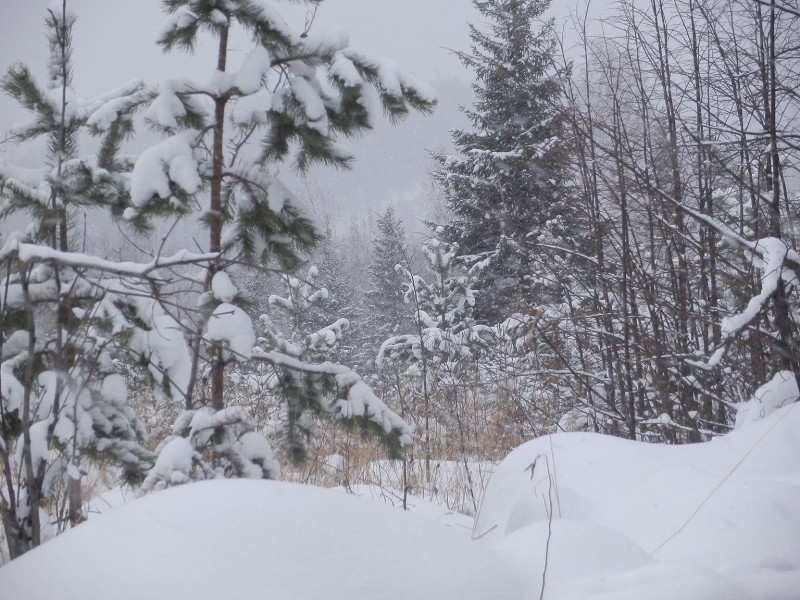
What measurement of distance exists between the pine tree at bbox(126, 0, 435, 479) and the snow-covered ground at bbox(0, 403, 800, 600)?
108 cm

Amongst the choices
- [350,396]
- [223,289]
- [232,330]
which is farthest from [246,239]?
[350,396]

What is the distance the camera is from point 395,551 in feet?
3.85

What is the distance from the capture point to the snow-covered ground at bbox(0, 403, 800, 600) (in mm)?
1037

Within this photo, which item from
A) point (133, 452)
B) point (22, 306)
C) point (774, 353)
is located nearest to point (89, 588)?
point (133, 452)

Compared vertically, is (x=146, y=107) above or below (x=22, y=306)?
above

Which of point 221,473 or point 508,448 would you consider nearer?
point 221,473

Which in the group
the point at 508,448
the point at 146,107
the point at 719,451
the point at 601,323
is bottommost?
the point at 508,448

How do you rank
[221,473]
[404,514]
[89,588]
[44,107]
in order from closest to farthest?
1. [89,588]
2. [404,514]
3. [221,473]
4. [44,107]

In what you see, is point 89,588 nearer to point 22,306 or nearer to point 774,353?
point 22,306

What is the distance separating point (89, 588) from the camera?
99 centimetres

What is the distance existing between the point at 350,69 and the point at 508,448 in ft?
10.6

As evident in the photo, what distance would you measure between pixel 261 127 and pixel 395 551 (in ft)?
6.39

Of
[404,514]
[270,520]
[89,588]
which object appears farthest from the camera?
[404,514]

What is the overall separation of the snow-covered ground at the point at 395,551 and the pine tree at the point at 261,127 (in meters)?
1.08
